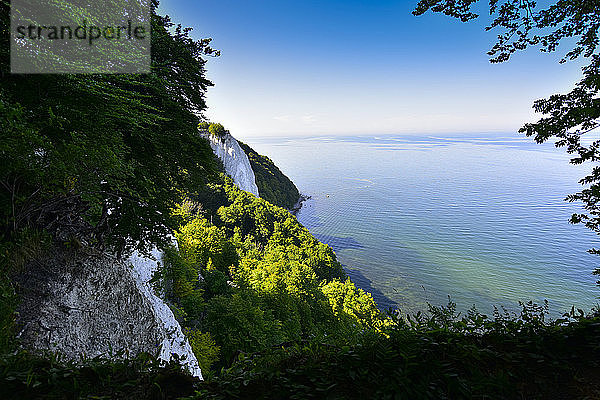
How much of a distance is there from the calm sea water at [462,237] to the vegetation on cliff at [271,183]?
8.06 meters

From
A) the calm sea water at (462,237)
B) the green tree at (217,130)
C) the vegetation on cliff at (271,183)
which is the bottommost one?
the calm sea water at (462,237)

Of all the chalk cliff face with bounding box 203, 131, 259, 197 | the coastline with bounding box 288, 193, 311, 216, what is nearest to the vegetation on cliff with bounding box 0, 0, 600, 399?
the chalk cliff face with bounding box 203, 131, 259, 197

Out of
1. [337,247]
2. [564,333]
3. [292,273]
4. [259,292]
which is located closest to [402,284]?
[337,247]

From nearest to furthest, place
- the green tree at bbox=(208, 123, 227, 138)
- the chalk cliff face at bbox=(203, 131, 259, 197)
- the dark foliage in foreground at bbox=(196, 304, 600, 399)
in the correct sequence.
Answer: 1. the dark foliage in foreground at bbox=(196, 304, 600, 399)
2. the chalk cliff face at bbox=(203, 131, 259, 197)
3. the green tree at bbox=(208, 123, 227, 138)

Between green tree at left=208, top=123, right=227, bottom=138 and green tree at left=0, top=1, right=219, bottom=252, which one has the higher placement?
green tree at left=208, top=123, right=227, bottom=138

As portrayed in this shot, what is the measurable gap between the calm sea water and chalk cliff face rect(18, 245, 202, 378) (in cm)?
2479

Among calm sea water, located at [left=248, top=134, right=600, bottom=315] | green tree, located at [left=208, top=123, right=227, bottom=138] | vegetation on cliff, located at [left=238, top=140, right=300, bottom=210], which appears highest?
green tree, located at [left=208, top=123, right=227, bottom=138]

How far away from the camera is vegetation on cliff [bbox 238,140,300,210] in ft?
310

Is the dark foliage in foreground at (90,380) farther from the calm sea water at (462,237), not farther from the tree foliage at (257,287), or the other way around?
the calm sea water at (462,237)

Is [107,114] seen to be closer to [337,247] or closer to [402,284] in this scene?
[402,284]

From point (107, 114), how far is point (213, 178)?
543 cm

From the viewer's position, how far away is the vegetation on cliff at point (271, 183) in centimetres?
9437

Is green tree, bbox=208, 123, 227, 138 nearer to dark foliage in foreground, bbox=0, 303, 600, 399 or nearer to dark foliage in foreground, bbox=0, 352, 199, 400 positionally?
dark foliage in foreground, bbox=0, 352, 199, 400

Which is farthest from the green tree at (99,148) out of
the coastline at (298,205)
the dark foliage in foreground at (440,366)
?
the coastline at (298,205)
